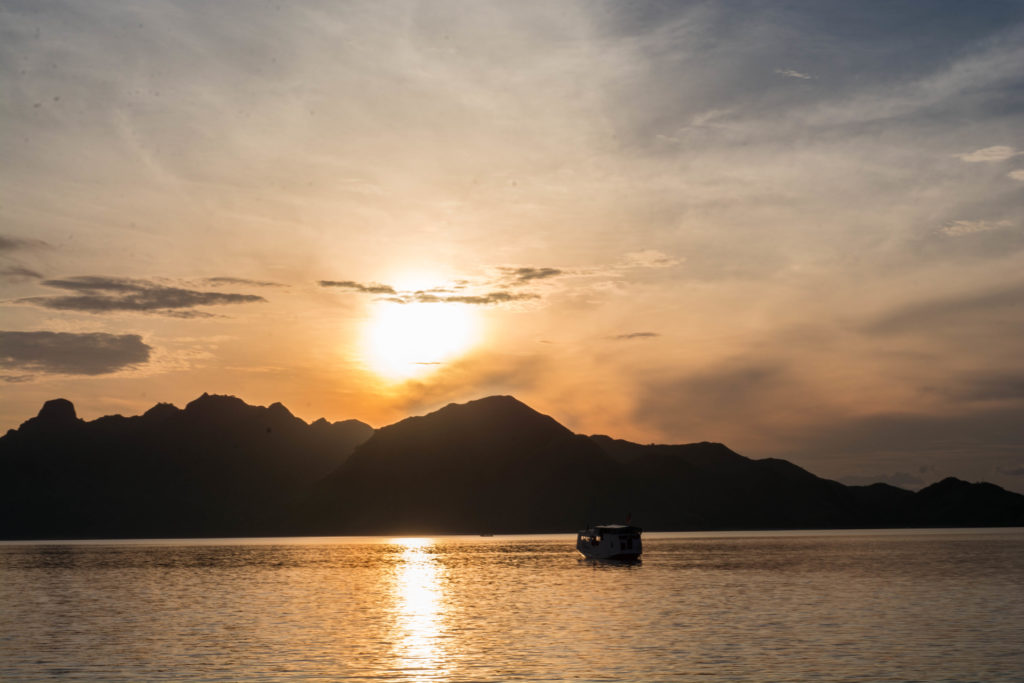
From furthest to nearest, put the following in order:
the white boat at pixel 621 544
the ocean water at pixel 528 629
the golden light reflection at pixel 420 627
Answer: the white boat at pixel 621 544, the golden light reflection at pixel 420 627, the ocean water at pixel 528 629

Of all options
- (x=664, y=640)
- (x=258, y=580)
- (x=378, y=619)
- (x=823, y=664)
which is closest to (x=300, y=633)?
(x=378, y=619)

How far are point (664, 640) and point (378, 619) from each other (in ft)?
90.9

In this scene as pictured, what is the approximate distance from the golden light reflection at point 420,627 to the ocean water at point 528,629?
252mm

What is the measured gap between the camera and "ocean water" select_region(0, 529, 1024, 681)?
183 ft

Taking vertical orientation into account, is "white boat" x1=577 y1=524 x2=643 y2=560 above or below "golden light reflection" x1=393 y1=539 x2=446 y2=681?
above

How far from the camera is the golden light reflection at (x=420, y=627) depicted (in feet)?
188

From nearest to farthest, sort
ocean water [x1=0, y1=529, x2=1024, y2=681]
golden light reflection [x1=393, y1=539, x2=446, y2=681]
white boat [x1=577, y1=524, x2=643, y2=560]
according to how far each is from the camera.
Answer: ocean water [x1=0, y1=529, x2=1024, y2=681]
golden light reflection [x1=393, y1=539, x2=446, y2=681]
white boat [x1=577, y1=524, x2=643, y2=560]

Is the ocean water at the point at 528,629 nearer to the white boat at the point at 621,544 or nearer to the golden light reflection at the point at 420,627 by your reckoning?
the golden light reflection at the point at 420,627

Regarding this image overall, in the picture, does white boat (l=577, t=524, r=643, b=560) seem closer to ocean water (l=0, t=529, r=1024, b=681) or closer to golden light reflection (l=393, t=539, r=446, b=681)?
ocean water (l=0, t=529, r=1024, b=681)

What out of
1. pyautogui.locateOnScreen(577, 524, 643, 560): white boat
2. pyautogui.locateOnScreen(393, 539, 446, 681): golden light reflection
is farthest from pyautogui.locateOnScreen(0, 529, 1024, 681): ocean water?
pyautogui.locateOnScreen(577, 524, 643, 560): white boat

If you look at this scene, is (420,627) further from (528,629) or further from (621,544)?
(621,544)

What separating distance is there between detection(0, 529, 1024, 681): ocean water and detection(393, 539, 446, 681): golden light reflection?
25 centimetres

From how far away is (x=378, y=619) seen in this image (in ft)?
278

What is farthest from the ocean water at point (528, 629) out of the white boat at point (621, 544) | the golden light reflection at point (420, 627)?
the white boat at point (621, 544)
